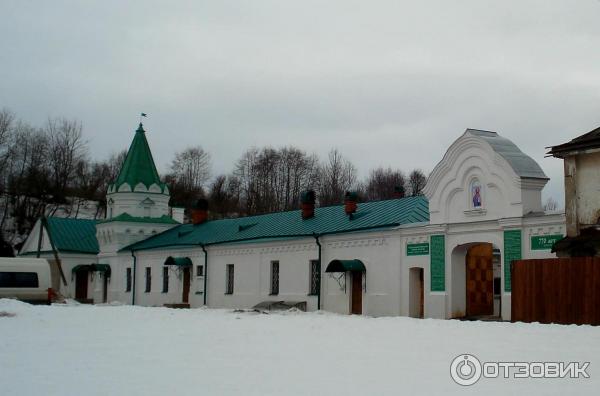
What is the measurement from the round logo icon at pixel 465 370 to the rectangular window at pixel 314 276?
16372mm

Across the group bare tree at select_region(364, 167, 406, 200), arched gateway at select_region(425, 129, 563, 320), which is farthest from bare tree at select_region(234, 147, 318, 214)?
arched gateway at select_region(425, 129, 563, 320)

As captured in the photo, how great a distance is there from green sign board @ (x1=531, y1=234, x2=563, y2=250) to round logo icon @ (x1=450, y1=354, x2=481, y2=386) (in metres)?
9.27

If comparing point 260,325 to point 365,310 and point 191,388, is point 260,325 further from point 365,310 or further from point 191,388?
point 191,388

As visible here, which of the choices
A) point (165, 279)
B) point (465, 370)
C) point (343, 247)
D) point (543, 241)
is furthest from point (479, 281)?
point (165, 279)

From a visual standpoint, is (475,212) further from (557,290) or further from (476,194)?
(557,290)

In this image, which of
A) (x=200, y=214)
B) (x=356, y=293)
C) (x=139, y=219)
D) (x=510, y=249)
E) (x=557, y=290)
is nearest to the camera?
(x=557, y=290)

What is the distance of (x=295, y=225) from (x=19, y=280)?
411 inches

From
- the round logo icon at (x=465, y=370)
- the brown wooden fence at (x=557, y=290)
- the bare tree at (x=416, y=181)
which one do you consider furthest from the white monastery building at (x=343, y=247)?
the bare tree at (x=416, y=181)

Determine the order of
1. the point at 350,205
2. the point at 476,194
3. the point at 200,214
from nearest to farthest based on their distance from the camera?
the point at 476,194
the point at 350,205
the point at 200,214

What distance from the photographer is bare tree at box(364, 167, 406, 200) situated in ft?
216

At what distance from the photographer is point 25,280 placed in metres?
28.8

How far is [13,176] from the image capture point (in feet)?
192

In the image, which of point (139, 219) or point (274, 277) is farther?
point (139, 219)

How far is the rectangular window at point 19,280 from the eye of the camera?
28.3 metres
